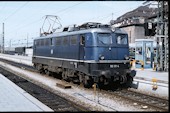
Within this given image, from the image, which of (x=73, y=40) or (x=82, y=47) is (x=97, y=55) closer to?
(x=82, y=47)

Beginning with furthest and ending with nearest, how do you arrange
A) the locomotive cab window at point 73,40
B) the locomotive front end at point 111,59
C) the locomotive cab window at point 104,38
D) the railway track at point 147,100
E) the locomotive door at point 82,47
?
the locomotive cab window at point 73,40 < the locomotive door at point 82,47 < the locomotive cab window at point 104,38 < the locomotive front end at point 111,59 < the railway track at point 147,100

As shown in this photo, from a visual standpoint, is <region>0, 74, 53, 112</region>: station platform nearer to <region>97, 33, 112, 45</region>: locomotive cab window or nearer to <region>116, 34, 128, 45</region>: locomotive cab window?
<region>97, 33, 112, 45</region>: locomotive cab window

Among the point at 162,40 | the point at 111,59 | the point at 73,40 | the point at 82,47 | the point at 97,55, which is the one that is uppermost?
the point at 162,40

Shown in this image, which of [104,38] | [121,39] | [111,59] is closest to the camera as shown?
[111,59]

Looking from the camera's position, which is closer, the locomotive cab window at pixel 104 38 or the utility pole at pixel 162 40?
the locomotive cab window at pixel 104 38

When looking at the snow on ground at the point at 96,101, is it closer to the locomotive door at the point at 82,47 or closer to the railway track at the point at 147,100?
the railway track at the point at 147,100

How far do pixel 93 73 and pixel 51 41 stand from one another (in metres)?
7.89

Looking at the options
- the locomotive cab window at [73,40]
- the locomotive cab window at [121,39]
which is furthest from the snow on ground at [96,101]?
the locomotive cab window at [121,39]

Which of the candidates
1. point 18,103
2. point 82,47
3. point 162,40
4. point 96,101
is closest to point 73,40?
point 82,47

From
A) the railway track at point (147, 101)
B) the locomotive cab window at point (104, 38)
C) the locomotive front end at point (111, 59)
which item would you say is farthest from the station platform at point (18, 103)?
the locomotive cab window at point (104, 38)

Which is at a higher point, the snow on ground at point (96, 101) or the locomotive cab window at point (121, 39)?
the locomotive cab window at point (121, 39)

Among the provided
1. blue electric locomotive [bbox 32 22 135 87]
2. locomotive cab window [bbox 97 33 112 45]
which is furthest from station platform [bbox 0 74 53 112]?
locomotive cab window [bbox 97 33 112 45]

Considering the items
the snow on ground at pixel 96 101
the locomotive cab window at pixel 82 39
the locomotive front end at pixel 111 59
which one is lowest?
the snow on ground at pixel 96 101

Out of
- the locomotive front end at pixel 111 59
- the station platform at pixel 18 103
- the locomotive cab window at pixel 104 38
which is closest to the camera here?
the station platform at pixel 18 103
